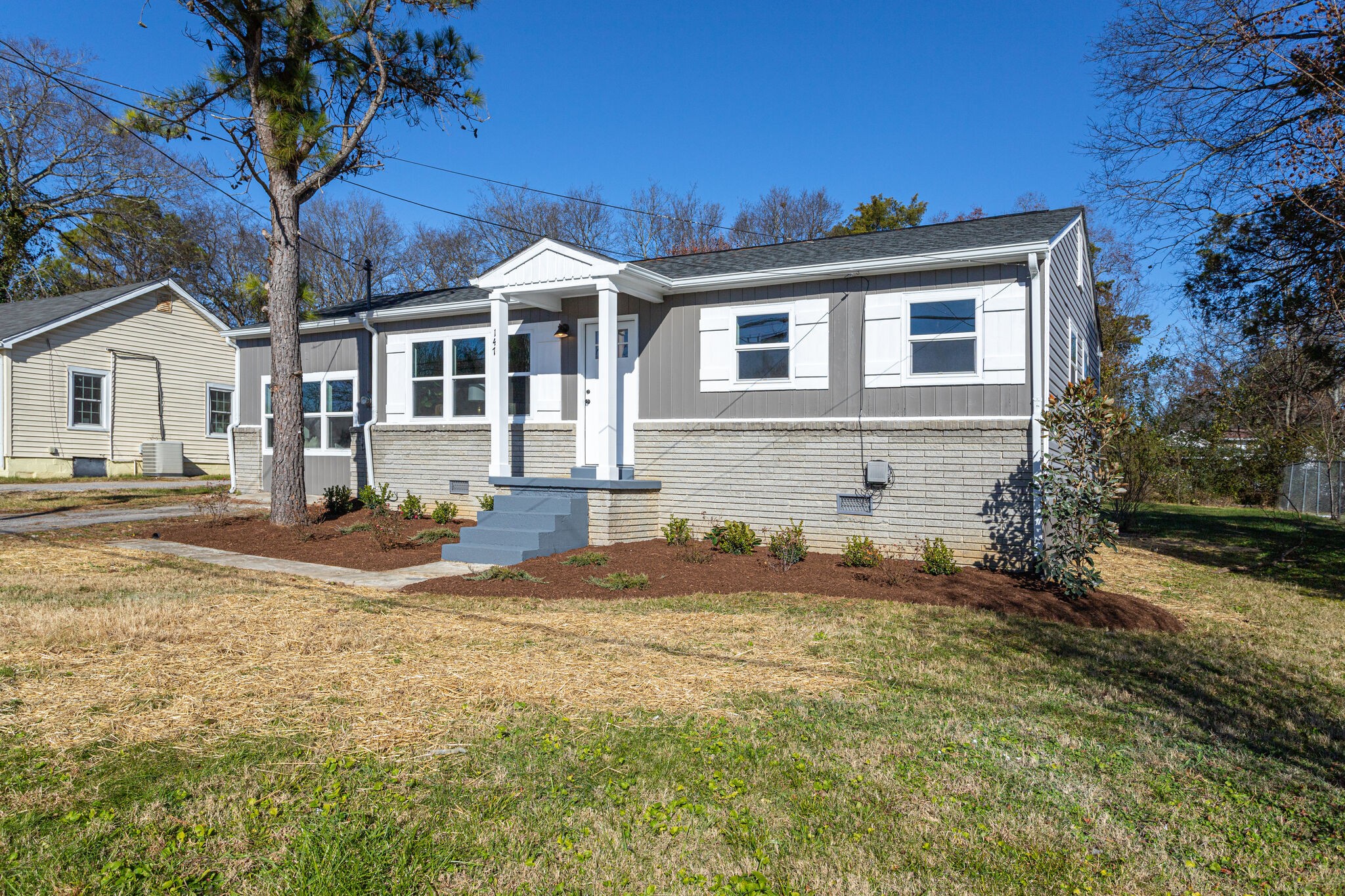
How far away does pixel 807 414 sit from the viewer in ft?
33.5

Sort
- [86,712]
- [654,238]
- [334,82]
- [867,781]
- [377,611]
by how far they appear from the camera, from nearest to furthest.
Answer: [867,781], [86,712], [377,611], [334,82], [654,238]

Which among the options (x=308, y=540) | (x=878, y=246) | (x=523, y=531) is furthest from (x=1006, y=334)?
(x=308, y=540)

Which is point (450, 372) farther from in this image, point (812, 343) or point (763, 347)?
point (812, 343)

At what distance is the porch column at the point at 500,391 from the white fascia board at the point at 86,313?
15297 mm

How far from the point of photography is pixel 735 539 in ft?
32.0

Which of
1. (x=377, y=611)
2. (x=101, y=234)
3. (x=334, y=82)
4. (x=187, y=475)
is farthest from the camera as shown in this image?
(x=101, y=234)

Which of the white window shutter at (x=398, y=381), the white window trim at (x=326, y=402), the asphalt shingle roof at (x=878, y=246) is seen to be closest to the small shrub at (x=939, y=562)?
the asphalt shingle roof at (x=878, y=246)

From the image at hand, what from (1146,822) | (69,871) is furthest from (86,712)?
(1146,822)

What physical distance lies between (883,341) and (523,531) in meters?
4.81

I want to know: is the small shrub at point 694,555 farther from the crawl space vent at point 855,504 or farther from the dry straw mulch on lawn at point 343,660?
the dry straw mulch on lawn at point 343,660

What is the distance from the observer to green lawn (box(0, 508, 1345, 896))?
2760 mm

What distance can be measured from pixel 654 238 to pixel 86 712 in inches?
1207

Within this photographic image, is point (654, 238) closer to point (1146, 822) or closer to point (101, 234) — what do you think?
point (101, 234)

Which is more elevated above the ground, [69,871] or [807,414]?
[807,414]
